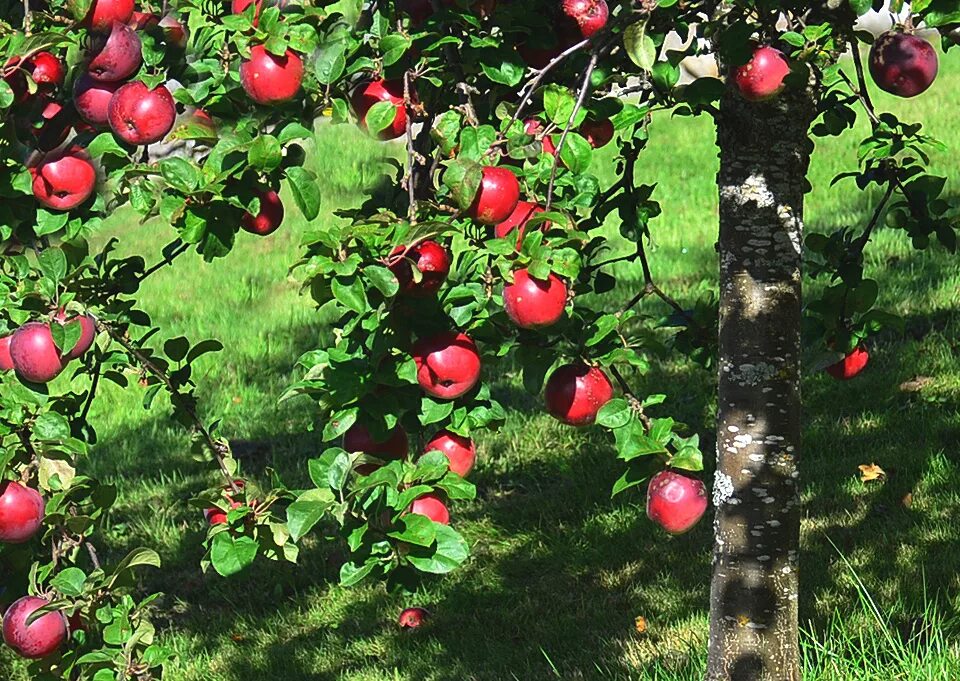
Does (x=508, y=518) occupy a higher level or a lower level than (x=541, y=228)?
Answer: lower

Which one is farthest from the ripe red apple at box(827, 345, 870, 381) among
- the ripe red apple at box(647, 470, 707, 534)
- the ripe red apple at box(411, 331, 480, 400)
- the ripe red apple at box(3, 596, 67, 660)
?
Result: the ripe red apple at box(3, 596, 67, 660)

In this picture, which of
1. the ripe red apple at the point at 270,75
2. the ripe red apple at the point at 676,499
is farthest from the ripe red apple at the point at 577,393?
the ripe red apple at the point at 270,75

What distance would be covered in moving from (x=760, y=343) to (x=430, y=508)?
750 millimetres

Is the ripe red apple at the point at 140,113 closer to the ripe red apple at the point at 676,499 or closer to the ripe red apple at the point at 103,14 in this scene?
the ripe red apple at the point at 103,14

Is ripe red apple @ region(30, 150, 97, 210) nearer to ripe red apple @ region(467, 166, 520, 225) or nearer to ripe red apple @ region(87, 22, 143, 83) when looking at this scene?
ripe red apple @ region(87, 22, 143, 83)

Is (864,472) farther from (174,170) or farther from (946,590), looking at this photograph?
(174,170)

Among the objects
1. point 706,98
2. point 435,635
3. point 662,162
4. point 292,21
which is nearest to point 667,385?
point 435,635

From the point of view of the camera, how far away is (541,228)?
155 centimetres

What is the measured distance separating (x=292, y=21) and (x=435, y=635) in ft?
7.16

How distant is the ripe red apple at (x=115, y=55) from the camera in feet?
6.02

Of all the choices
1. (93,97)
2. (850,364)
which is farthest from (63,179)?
(850,364)

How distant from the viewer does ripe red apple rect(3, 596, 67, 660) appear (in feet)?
7.12

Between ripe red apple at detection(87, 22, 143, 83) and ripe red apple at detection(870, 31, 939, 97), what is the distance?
3.46 feet

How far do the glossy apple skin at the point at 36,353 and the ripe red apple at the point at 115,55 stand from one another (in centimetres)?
40
